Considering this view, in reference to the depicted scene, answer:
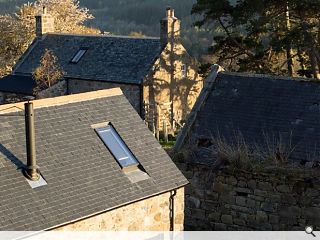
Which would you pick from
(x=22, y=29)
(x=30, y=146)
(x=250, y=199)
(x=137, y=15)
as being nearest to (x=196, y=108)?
(x=250, y=199)

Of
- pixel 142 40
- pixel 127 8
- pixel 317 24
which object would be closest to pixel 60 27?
pixel 142 40

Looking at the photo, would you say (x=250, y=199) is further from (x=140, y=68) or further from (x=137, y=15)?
(x=137, y=15)

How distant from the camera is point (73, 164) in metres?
11.8

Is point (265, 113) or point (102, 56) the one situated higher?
point (265, 113)

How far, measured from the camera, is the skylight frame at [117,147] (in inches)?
489

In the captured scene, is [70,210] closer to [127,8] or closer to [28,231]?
[28,231]

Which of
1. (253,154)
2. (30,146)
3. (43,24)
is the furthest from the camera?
(43,24)

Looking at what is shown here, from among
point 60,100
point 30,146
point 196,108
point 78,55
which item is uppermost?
point 60,100

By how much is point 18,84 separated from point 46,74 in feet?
10.2

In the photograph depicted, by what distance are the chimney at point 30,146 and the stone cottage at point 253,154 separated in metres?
4.86

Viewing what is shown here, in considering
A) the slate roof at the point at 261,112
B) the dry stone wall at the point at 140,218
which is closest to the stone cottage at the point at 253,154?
the slate roof at the point at 261,112

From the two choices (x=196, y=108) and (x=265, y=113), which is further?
(x=196, y=108)

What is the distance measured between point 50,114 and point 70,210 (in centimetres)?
250

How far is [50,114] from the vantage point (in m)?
12.4
